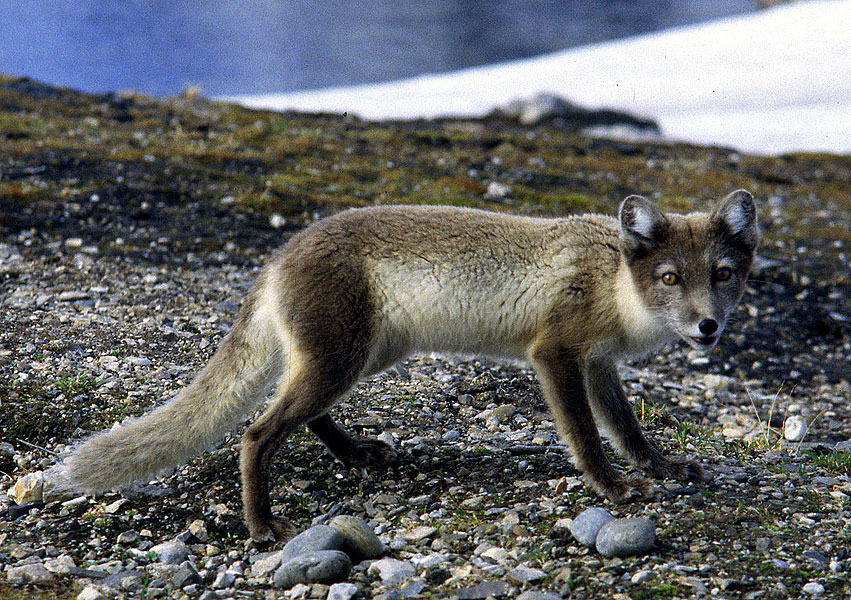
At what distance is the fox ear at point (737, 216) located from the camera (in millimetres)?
4316

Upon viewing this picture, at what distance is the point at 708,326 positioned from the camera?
4121 mm

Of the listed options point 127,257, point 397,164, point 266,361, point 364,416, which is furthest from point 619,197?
point 266,361

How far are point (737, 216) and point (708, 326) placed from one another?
0.70m

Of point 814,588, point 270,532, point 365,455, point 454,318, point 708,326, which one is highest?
point 454,318

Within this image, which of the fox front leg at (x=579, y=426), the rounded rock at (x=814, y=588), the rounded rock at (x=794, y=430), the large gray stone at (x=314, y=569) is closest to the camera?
the rounded rock at (x=814, y=588)

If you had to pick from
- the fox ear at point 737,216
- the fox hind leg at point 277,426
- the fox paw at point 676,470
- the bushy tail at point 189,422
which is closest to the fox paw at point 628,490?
the fox paw at point 676,470

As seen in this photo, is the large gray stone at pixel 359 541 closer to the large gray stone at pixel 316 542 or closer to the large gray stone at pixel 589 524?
the large gray stone at pixel 316 542

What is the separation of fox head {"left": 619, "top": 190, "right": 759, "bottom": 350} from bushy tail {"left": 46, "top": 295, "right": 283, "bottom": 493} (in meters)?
2.18

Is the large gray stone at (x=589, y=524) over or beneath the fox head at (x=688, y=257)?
beneath

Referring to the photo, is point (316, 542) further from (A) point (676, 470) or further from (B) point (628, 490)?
(A) point (676, 470)

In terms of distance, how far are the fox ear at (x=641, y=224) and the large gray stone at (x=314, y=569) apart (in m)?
2.34

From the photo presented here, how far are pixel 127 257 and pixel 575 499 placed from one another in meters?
6.53

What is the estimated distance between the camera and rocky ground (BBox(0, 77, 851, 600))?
3.71m

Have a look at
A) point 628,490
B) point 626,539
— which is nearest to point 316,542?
point 626,539
